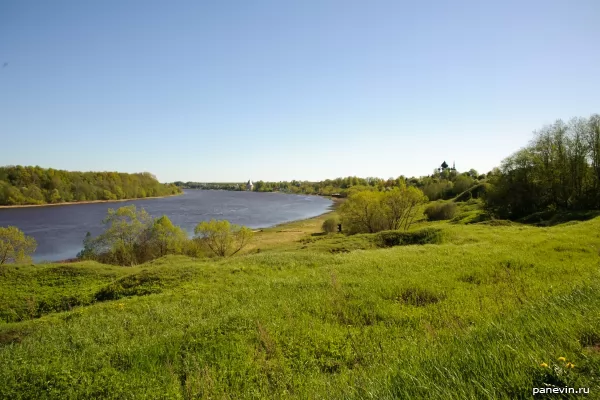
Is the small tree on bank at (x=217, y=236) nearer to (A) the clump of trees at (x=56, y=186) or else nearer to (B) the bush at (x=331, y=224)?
(B) the bush at (x=331, y=224)

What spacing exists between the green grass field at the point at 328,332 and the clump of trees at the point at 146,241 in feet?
78.7

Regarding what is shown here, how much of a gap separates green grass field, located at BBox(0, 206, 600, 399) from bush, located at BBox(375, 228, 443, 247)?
9886 mm

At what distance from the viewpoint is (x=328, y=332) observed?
828 cm

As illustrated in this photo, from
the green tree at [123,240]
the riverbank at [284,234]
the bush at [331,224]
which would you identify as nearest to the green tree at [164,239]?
the green tree at [123,240]

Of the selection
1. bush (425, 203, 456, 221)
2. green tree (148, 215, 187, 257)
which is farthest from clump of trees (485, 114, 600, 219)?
green tree (148, 215, 187, 257)

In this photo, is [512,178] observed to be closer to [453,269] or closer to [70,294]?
[453,269]

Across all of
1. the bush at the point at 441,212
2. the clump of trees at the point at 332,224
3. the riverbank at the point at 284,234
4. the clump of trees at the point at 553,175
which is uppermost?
the clump of trees at the point at 553,175

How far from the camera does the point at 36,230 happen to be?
7050 centimetres

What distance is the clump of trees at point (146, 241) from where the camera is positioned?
41031 mm

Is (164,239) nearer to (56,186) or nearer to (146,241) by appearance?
(146,241)

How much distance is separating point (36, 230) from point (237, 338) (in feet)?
293

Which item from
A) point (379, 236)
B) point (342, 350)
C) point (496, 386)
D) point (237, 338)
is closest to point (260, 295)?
point (237, 338)

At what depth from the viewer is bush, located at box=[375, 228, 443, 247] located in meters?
28.1

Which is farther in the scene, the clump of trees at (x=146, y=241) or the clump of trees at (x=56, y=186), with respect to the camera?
the clump of trees at (x=56, y=186)
